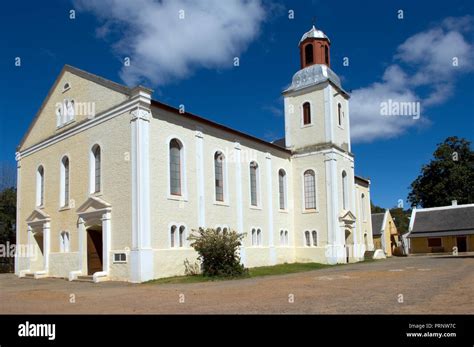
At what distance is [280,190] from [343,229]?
5.26 m

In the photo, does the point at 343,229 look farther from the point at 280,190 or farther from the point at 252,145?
the point at 252,145

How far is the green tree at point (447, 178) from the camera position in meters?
55.5

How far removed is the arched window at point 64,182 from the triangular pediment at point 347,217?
1820 cm

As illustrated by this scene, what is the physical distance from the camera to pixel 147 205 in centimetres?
2120

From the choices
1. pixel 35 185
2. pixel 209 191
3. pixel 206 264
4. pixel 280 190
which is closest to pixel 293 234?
pixel 280 190

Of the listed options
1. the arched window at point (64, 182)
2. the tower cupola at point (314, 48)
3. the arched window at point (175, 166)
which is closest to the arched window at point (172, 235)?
the arched window at point (175, 166)

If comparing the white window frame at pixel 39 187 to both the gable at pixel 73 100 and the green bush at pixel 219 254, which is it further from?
the green bush at pixel 219 254

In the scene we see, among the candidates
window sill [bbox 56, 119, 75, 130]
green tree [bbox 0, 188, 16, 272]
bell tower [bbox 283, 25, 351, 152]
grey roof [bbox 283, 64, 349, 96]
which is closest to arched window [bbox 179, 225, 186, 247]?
window sill [bbox 56, 119, 75, 130]

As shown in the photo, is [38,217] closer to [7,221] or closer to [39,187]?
[39,187]

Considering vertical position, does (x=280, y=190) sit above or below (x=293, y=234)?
above

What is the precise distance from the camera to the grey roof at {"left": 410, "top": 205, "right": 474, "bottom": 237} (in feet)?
160

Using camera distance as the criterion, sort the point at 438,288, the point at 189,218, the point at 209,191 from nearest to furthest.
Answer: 1. the point at 438,288
2. the point at 189,218
3. the point at 209,191

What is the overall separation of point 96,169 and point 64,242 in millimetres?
4798

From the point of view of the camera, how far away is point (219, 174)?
88.8ft
